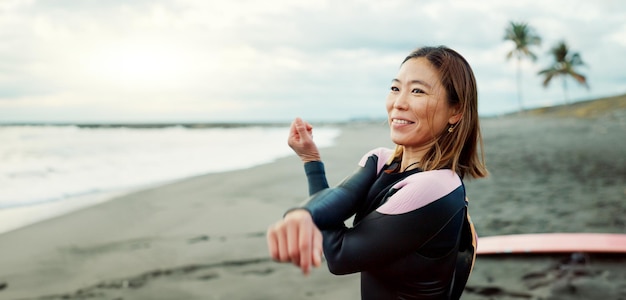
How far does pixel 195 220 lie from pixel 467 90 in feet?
14.1

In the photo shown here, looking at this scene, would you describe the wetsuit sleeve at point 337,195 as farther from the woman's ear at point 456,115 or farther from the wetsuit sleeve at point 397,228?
the woman's ear at point 456,115

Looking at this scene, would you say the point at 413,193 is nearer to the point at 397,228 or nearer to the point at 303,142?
the point at 397,228

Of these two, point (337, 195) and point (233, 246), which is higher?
point (337, 195)

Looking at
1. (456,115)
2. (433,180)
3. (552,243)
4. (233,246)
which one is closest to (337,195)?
(433,180)

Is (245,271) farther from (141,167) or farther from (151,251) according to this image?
(141,167)

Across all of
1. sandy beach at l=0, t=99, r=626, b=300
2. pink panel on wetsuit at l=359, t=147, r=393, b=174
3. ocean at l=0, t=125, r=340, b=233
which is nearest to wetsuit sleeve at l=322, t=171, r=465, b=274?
pink panel on wetsuit at l=359, t=147, r=393, b=174

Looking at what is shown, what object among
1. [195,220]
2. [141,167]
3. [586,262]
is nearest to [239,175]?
[141,167]

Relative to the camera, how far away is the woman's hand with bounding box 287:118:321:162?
1427mm

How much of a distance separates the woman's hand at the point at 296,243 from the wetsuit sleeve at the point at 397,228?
8.4 inches

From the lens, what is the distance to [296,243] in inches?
38.9

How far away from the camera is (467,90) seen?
4.45 ft

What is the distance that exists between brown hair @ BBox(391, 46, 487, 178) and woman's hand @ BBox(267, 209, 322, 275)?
48 centimetres

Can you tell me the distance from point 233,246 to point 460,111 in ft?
10.6

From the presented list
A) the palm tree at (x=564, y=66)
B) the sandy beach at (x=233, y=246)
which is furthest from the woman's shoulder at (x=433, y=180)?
the palm tree at (x=564, y=66)
